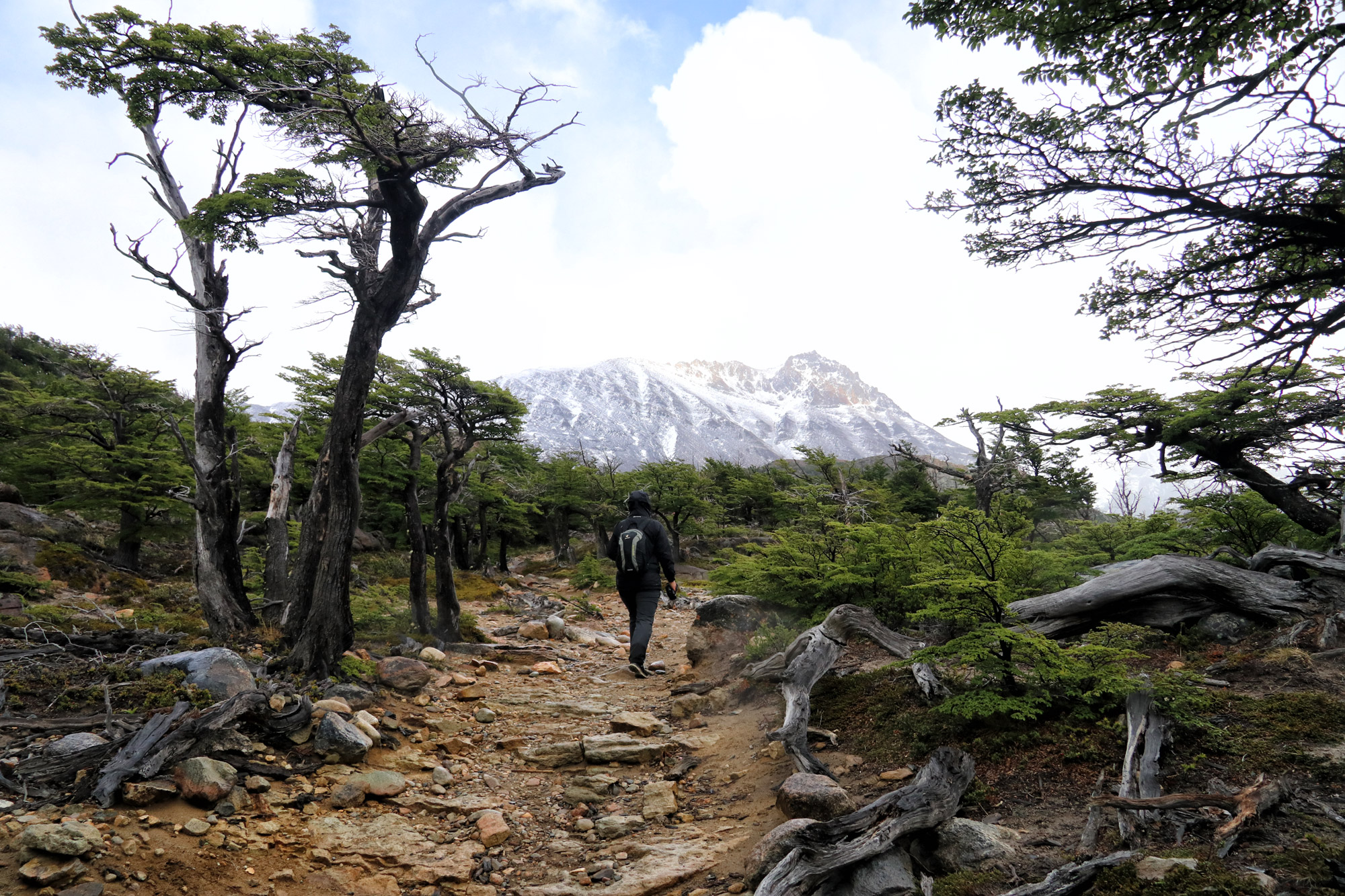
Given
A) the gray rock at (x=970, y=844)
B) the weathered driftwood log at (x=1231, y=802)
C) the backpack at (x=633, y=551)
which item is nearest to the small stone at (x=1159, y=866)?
the weathered driftwood log at (x=1231, y=802)

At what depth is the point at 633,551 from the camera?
7516mm

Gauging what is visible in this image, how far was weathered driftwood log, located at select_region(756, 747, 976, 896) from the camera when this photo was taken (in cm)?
265

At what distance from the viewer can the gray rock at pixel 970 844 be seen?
275cm

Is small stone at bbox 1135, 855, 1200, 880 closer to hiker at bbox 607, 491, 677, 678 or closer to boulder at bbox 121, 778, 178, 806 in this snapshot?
boulder at bbox 121, 778, 178, 806

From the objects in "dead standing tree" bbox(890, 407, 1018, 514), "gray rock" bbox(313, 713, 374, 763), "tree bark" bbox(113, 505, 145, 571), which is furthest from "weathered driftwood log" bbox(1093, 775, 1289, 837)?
"tree bark" bbox(113, 505, 145, 571)

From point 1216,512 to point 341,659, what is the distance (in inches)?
450

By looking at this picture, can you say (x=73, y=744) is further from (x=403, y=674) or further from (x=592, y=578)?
(x=592, y=578)

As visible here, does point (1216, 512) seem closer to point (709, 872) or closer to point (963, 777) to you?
point (963, 777)

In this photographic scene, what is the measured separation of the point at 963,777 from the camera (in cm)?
331

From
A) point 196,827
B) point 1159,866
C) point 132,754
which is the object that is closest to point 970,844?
point 1159,866

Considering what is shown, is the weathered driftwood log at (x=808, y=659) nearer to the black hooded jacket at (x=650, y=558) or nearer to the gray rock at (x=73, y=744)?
the black hooded jacket at (x=650, y=558)

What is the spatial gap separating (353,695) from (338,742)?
3.71 ft

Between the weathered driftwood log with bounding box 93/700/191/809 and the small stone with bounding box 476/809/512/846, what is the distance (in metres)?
2.05

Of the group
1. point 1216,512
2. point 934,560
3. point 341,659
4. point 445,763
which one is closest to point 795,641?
point 934,560
